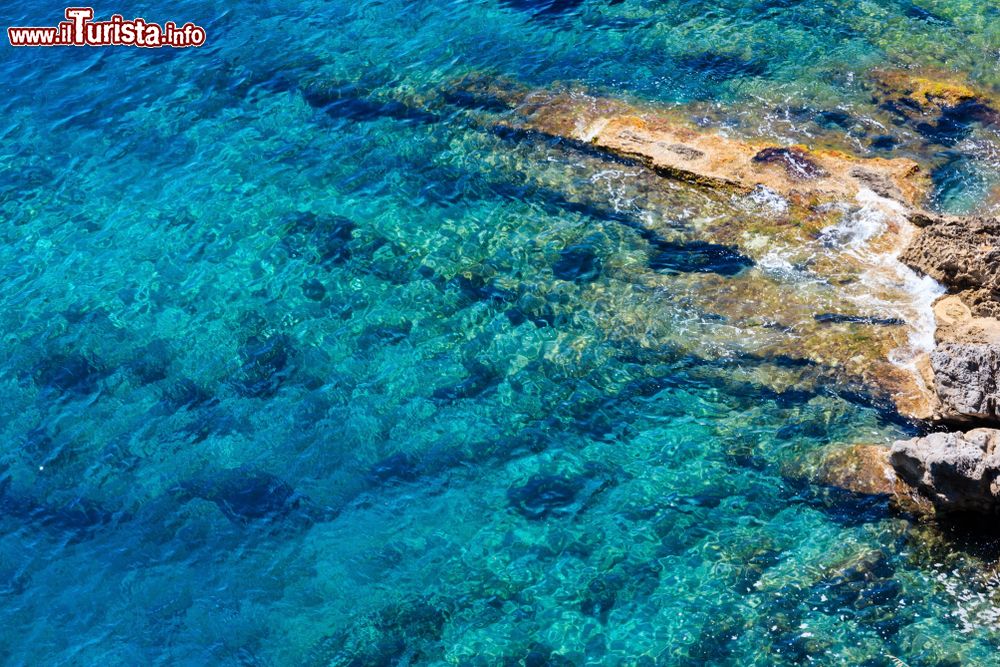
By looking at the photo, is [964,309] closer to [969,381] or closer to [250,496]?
[969,381]

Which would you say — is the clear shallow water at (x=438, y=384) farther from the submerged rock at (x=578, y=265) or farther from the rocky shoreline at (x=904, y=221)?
the rocky shoreline at (x=904, y=221)

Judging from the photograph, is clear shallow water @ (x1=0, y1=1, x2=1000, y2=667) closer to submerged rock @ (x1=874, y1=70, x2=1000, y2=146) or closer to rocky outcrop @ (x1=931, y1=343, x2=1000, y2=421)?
submerged rock @ (x1=874, y1=70, x2=1000, y2=146)

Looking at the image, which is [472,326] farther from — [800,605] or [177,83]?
[177,83]

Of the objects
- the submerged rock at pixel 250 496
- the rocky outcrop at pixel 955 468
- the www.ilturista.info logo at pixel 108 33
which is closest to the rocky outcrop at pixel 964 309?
the rocky outcrop at pixel 955 468

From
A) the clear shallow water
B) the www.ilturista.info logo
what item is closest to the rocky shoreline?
the clear shallow water

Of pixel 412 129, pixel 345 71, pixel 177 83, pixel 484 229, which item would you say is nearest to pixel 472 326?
pixel 484 229
